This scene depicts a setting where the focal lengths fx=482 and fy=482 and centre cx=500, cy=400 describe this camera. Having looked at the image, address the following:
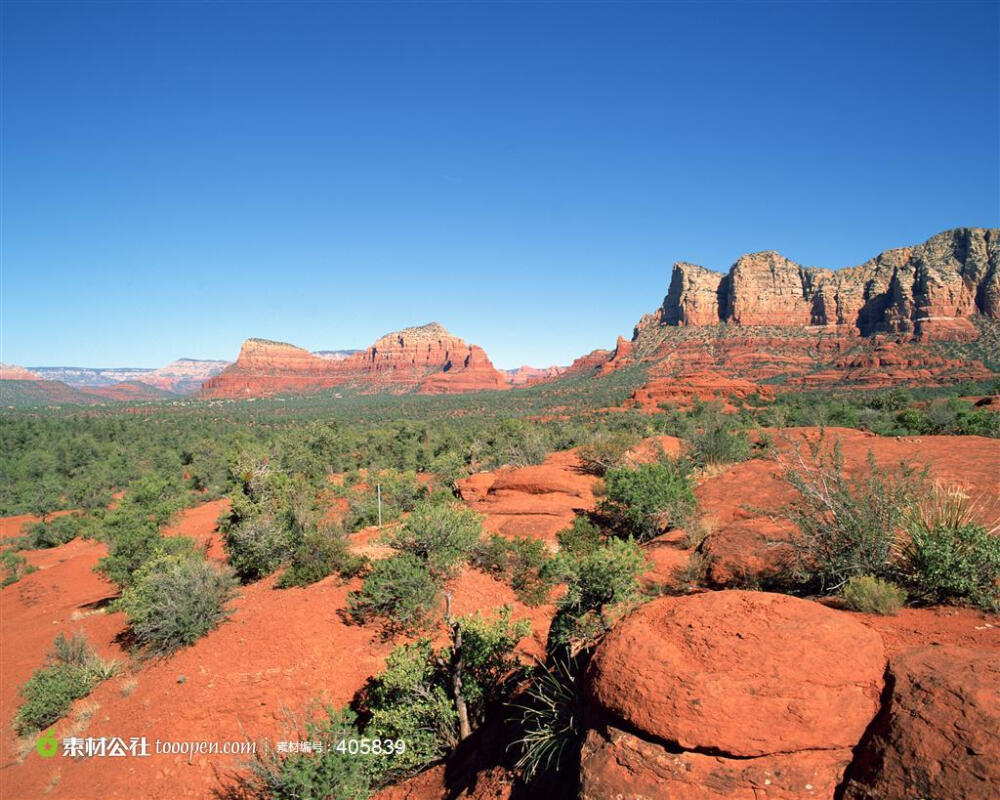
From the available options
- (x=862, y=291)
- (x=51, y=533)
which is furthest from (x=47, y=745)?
(x=862, y=291)

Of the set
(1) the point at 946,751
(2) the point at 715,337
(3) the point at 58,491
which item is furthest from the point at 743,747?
(2) the point at 715,337

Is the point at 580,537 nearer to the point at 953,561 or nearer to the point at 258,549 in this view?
the point at 953,561

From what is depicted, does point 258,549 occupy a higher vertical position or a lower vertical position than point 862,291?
lower

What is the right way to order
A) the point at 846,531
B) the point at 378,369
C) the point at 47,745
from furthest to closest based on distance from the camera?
1. the point at 378,369
2. the point at 47,745
3. the point at 846,531

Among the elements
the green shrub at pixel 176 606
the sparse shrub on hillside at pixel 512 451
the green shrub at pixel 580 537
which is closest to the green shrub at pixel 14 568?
the green shrub at pixel 176 606

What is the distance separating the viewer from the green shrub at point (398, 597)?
852 cm

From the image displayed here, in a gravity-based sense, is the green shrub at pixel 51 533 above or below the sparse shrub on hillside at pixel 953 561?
below

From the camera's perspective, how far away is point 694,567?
7.15 meters

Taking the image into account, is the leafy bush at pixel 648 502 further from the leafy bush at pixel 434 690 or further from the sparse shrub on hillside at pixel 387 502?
the sparse shrub on hillside at pixel 387 502

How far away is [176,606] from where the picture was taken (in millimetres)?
8766

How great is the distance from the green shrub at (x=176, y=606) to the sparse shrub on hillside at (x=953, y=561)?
35.0 ft

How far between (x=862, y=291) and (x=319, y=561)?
402 feet

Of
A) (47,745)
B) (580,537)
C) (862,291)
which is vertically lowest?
(47,745)

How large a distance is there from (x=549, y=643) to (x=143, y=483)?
2671 centimetres
